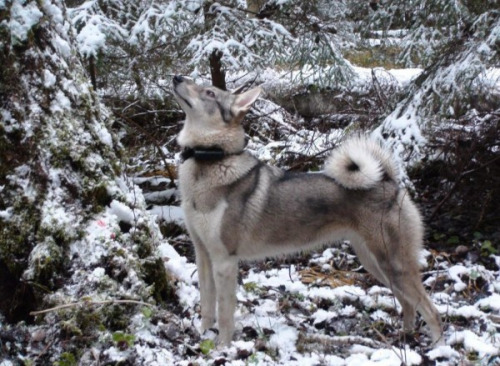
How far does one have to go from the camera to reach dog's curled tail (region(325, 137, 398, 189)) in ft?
12.9

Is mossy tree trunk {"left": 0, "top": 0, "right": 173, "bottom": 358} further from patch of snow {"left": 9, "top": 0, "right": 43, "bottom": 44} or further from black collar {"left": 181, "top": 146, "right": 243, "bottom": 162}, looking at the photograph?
black collar {"left": 181, "top": 146, "right": 243, "bottom": 162}

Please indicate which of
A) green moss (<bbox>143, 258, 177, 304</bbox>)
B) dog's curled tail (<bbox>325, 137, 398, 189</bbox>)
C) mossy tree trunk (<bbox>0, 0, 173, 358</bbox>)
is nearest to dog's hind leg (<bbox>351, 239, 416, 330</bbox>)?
dog's curled tail (<bbox>325, 137, 398, 189</bbox>)

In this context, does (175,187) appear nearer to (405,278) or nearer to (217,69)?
(217,69)

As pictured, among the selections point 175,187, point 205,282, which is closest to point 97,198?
point 205,282

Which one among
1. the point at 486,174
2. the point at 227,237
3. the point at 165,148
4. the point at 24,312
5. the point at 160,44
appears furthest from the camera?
the point at 165,148

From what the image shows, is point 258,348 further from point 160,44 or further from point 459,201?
point 160,44

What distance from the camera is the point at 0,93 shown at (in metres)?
3.33

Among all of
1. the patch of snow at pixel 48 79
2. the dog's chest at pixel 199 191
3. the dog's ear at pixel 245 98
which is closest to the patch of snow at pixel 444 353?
the dog's chest at pixel 199 191

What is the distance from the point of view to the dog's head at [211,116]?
12.8 feet

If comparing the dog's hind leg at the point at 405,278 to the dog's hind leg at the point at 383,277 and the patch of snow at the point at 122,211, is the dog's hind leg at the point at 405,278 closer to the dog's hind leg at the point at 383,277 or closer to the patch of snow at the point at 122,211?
the dog's hind leg at the point at 383,277

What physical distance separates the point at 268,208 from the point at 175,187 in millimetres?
3026

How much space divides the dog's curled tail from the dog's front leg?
1022 mm

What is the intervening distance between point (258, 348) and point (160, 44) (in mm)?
4194

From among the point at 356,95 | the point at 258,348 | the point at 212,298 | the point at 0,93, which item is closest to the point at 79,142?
the point at 0,93
